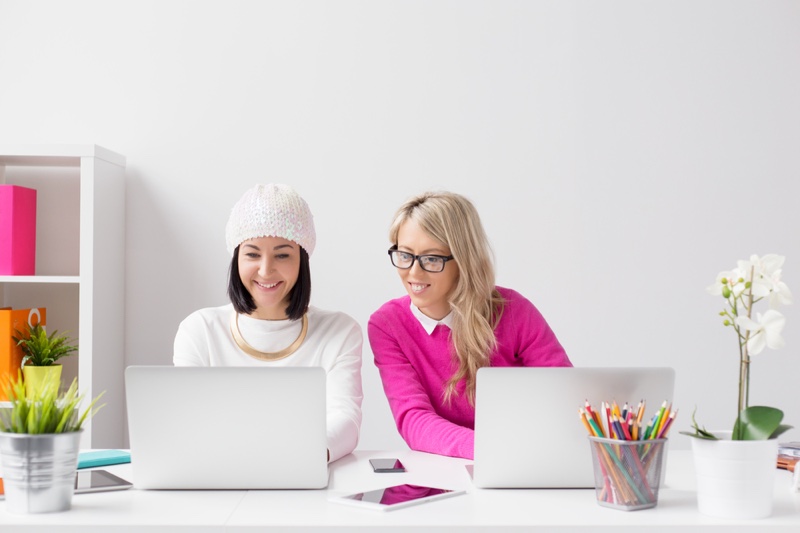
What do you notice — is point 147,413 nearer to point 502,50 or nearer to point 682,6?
point 502,50

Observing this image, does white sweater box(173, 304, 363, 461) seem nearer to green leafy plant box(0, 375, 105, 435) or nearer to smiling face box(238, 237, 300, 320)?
smiling face box(238, 237, 300, 320)

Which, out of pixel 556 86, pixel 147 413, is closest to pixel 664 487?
pixel 147 413

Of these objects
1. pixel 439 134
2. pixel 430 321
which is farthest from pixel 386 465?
pixel 439 134

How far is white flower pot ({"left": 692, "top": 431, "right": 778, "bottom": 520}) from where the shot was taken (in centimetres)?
136

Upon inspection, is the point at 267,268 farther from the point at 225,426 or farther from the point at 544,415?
the point at 544,415

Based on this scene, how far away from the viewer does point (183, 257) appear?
3162 mm

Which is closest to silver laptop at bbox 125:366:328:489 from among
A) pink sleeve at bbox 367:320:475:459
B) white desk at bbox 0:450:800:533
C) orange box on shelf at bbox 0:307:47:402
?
white desk at bbox 0:450:800:533

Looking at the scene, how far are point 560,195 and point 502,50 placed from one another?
576 millimetres

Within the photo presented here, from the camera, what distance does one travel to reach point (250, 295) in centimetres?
229

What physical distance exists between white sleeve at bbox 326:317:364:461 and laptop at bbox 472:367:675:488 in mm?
444

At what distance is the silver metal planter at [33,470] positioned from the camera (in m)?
1.35

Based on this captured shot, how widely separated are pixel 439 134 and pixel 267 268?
118 centimetres

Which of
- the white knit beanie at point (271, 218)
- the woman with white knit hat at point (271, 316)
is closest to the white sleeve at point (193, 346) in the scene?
the woman with white knit hat at point (271, 316)

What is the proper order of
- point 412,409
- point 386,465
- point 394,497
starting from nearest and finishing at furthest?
1. point 394,497
2. point 386,465
3. point 412,409
